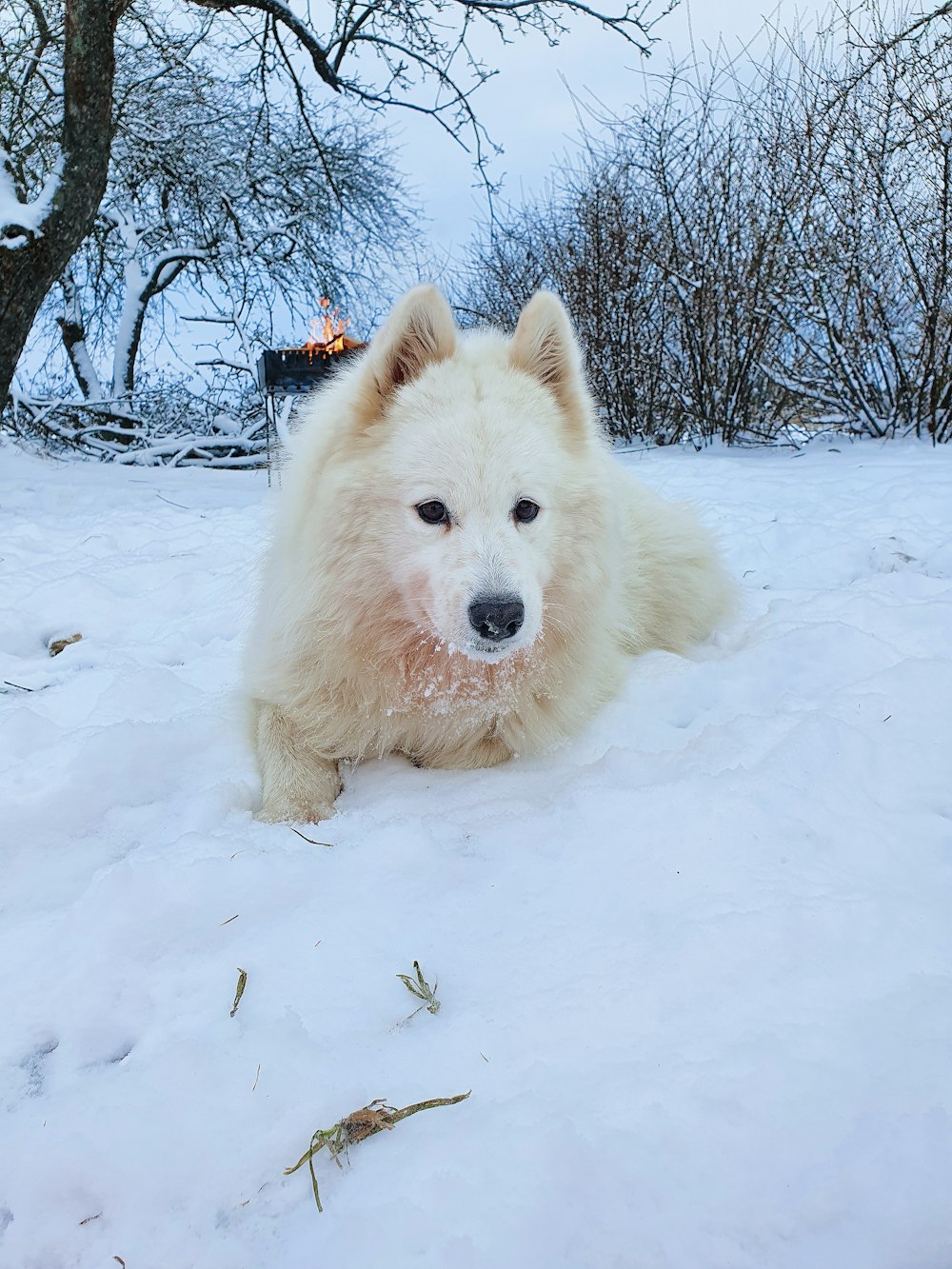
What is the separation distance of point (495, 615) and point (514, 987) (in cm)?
89

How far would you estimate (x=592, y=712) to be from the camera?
2.62 m

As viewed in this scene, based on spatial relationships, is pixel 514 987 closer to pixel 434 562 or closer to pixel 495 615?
pixel 495 615

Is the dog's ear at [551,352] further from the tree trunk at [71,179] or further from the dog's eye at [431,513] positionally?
the tree trunk at [71,179]

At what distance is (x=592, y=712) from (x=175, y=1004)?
1600mm

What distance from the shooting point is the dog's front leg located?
2.09m

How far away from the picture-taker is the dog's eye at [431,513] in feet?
7.20

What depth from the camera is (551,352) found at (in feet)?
8.26

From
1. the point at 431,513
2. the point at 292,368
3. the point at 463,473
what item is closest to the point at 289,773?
the point at 431,513

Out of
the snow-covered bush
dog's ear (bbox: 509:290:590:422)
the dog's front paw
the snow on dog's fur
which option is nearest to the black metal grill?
the snow-covered bush

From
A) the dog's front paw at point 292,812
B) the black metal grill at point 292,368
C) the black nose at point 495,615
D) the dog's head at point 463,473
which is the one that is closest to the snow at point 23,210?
the black metal grill at point 292,368

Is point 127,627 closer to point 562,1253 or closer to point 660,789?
point 660,789

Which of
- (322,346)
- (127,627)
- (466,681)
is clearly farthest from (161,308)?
(466,681)

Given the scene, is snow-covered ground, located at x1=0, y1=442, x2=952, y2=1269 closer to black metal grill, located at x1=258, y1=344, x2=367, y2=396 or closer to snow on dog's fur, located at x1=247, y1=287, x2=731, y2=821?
snow on dog's fur, located at x1=247, y1=287, x2=731, y2=821

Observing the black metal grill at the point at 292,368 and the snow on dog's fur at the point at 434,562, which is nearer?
the snow on dog's fur at the point at 434,562
